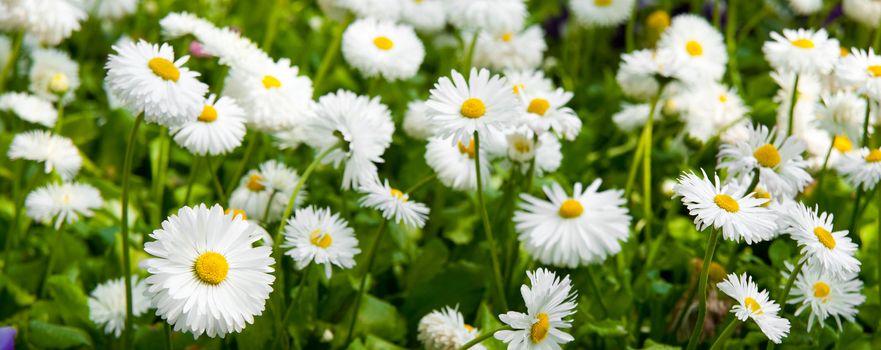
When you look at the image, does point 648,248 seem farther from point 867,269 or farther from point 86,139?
point 86,139

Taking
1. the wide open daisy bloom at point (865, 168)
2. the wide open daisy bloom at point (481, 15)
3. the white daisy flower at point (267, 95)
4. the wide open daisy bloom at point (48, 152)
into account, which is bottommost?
the wide open daisy bloom at point (48, 152)

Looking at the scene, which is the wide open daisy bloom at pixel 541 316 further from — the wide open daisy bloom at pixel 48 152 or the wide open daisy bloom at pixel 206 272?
the wide open daisy bloom at pixel 48 152

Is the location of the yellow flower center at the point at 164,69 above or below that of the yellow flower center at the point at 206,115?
above

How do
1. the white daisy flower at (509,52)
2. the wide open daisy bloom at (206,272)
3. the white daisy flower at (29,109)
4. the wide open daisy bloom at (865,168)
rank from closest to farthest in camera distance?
the wide open daisy bloom at (206,272) < the wide open daisy bloom at (865,168) < the white daisy flower at (29,109) < the white daisy flower at (509,52)

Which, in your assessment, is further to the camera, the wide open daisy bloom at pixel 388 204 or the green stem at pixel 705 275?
the wide open daisy bloom at pixel 388 204

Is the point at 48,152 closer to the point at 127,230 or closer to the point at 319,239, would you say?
the point at 127,230

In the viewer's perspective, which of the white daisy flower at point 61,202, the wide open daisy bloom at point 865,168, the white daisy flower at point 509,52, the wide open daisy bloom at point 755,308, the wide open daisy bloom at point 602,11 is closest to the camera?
the wide open daisy bloom at point 755,308

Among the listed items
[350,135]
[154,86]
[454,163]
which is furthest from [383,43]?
[154,86]

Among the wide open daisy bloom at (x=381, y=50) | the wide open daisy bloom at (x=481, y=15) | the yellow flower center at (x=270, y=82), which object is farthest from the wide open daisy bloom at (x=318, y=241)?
the wide open daisy bloom at (x=481, y=15)
